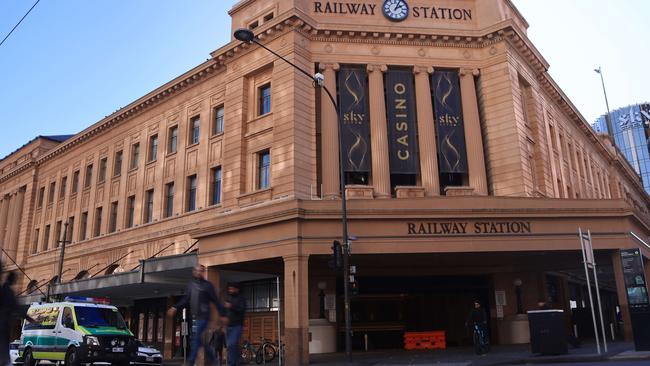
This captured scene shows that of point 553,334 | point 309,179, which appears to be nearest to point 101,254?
point 309,179

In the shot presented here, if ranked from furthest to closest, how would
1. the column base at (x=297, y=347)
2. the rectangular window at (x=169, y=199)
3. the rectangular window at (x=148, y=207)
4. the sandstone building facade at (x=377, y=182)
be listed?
the rectangular window at (x=148, y=207)
the rectangular window at (x=169, y=199)
the sandstone building facade at (x=377, y=182)
the column base at (x=297, y=347)

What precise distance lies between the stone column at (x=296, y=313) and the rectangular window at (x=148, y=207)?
59.6ft

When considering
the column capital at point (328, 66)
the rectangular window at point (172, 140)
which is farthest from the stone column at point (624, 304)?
the rectangular window at point (172, 140)

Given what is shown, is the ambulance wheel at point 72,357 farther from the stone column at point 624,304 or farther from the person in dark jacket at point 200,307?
the stone column at point 624,304

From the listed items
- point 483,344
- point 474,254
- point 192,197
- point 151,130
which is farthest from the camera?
point 151,130

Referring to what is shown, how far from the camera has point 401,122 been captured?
86.2 feet

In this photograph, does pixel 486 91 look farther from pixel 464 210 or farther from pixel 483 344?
pixel 483 344

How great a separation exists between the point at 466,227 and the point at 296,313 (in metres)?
6.97

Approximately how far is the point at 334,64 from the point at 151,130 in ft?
50.9

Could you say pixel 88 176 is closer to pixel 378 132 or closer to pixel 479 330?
pixel 378 132

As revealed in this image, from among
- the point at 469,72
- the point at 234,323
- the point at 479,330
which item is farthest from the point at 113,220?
the point at 234,323

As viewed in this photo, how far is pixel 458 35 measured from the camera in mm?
27188

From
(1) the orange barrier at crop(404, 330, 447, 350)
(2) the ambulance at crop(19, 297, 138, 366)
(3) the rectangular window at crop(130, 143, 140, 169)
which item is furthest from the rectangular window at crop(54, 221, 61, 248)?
(1) the orange barrier at crop(404, 330, 447, 350)

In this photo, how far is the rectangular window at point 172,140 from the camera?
33975mm
